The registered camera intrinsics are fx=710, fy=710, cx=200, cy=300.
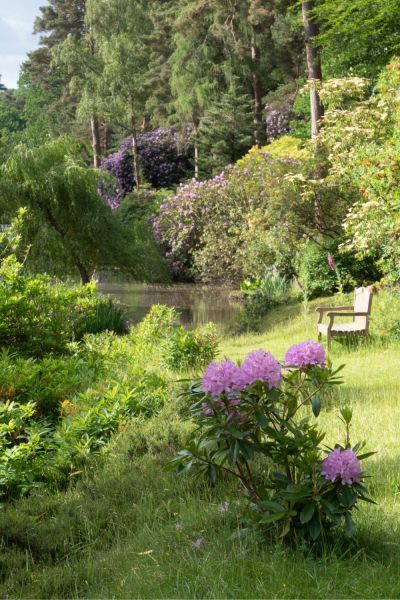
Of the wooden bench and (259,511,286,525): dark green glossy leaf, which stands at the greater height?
the wooden bench

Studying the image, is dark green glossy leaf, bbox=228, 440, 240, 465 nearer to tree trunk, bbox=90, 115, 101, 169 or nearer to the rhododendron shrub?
the rhododendron shrub

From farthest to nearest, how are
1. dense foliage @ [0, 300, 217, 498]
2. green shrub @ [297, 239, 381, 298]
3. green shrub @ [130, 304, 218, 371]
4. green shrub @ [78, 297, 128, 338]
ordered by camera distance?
green shrub @ [297, 239, 381, 298] → green shrub @ [78, 297, 128, 338] → green shrub @ [130, 304, 218, 371] → dense foliage @ [0, 300, 217, 498]

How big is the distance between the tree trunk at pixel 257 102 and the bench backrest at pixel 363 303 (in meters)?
19.5

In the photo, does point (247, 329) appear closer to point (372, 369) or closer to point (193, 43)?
point (372, 369)

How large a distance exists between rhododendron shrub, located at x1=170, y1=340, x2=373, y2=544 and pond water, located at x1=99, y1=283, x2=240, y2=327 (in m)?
11.6

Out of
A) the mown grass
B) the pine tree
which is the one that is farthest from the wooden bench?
the pine tree

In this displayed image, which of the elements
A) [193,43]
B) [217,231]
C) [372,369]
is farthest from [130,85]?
[372,369]

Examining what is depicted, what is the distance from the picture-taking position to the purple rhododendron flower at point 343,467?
2.86 m

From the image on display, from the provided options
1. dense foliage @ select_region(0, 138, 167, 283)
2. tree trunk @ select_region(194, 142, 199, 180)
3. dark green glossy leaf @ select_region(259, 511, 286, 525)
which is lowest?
dark green glossy leaf @ select_region(259, 511, 286, 525)

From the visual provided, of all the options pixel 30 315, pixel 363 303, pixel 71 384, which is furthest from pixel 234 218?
pixel 71 384

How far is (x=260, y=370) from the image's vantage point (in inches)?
114

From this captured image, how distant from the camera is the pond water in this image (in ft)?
52.9

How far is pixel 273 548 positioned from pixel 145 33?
34.8m

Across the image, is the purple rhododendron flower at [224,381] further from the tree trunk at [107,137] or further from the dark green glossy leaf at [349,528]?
the tree trunk at [107,137]
